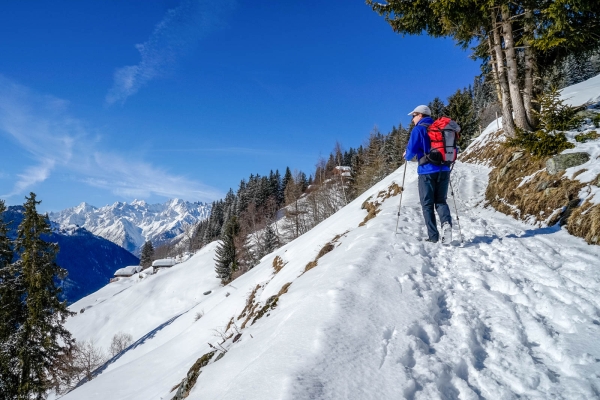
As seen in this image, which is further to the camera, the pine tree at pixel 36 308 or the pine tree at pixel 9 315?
the pine tree at pixel 36 308

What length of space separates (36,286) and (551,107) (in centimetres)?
2317

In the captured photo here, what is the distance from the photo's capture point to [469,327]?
3354mm

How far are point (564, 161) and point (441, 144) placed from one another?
3936mm

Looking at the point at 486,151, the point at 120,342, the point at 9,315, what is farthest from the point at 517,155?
the point at 120,342

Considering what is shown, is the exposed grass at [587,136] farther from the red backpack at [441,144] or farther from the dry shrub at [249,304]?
the dry shrub at [249,304]

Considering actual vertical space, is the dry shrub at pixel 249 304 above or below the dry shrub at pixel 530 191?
below

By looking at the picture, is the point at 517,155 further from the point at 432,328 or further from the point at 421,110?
the point at 432,328

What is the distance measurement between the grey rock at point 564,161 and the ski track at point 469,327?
2.70 meters

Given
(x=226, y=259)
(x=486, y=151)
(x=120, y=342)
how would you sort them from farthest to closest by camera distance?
(x=226, y=259), (x=120, y=342), (x=486, y=151)

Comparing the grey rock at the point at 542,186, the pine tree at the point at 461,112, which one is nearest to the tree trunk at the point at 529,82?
the grey rock at the point at 542,186

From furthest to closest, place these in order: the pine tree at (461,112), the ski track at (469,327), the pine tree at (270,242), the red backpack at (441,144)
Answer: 1. the pine tree at (270,242)
2. the pine tree at (461,112)
3. the red backpack at (441,144)
4. the ski track at (469,327)

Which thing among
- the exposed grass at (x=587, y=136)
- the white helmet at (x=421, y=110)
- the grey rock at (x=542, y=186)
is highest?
the white helmet at (x=421, y=110)

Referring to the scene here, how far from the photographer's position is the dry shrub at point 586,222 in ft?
16.9

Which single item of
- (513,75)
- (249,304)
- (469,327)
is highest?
(513,75)
